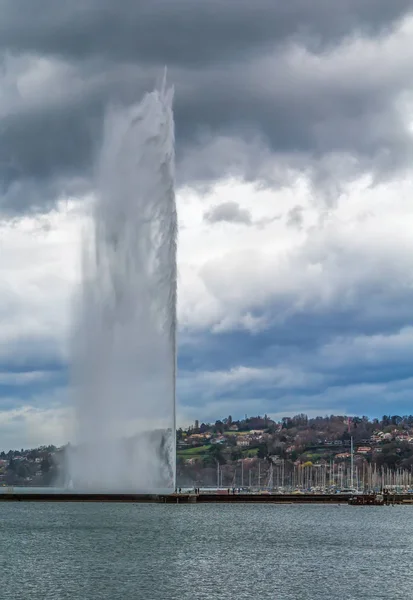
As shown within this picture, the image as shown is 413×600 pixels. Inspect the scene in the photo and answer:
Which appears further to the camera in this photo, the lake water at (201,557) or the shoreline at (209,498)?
the shoreline at (209,498)

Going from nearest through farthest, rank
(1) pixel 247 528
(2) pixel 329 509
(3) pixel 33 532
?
(3) pixel 33 532, (1) pixel 247 528, (2) pixel 329 509

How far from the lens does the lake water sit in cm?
5116

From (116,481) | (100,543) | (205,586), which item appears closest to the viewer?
(205,586)

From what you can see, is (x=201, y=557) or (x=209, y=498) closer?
(x=201, y=557)

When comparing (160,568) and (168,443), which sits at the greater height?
(168,443)

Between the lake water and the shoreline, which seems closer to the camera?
the lake water

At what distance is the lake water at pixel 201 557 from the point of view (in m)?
51.2

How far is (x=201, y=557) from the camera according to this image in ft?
216

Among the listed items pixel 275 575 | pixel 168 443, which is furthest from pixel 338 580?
pixel 168 443

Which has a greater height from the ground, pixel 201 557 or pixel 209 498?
pixel 209 498

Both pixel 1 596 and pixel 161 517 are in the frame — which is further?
pixel 161 517

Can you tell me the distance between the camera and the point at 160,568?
59.9 m

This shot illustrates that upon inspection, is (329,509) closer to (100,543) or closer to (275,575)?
(100,543)

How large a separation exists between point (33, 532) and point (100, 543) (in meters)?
13.5
